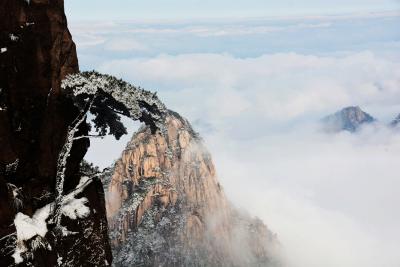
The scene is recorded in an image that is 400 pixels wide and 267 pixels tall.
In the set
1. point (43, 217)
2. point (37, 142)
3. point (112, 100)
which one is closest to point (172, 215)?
point (112, 100)

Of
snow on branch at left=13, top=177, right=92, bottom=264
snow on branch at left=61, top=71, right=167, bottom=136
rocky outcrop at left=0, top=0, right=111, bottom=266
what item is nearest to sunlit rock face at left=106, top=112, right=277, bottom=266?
snow on branch at left=61, top=71, right=167, bottom=136

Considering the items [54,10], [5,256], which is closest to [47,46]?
[54,10]

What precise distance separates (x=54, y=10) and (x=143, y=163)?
15824cm

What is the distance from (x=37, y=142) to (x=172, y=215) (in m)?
166

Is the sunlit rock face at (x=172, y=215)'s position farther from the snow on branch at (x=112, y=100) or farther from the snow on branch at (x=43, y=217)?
the snow on branch at (x=43, y=217)

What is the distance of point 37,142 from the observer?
20.5 meters

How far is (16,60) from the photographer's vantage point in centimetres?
1953

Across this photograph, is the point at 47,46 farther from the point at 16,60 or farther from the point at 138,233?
the point at 138,233

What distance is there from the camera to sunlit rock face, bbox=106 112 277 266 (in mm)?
166375

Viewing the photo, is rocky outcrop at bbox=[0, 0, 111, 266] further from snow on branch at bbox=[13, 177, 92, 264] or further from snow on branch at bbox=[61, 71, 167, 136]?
snow on branch at bbox=[61, 71, 167, 136]

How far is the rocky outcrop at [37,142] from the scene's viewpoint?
61.7ft

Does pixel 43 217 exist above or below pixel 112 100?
below

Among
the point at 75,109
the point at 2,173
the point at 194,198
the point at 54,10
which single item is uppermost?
the point at 194,198

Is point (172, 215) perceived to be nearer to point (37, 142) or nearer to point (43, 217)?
point (43, 217)
